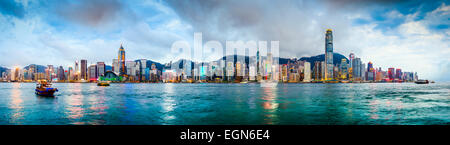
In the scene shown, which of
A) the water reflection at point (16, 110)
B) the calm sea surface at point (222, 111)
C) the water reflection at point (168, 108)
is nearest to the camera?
the calm sea surface at point (222, 111)

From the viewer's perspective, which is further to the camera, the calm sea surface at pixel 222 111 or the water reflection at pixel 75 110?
the water reflection at pixel 75 110

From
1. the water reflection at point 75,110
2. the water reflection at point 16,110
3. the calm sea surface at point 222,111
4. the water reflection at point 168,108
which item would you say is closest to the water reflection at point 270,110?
the calm sea surface at point 222,111

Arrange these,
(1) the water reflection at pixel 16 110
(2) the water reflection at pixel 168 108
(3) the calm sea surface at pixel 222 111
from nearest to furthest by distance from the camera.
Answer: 1. (3) the calm sea surface at pixel 222 111
2. (1) the water reflection at pixel 16 110
3. (2) the water reflection at pixel 168 108

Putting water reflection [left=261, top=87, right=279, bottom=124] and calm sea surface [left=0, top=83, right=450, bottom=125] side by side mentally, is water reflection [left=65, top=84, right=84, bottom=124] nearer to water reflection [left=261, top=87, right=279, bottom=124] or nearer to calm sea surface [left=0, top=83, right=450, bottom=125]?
calm sea surface [left=0, top=83, right=450, bottom=125]

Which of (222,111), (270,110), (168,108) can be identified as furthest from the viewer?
(168,108)

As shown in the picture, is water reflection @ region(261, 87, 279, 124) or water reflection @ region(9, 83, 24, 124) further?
water reflection @ region(9, 83, 24, 124)

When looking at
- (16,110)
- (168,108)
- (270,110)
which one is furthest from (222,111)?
→ (16,110)

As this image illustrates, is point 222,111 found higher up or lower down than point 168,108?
higher up

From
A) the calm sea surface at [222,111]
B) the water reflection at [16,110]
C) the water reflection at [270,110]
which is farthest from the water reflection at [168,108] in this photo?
the water reflection at [16,110]

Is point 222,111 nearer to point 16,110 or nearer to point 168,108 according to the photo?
point 168,108

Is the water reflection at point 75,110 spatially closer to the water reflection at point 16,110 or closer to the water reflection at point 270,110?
the water reflection at point 16,110

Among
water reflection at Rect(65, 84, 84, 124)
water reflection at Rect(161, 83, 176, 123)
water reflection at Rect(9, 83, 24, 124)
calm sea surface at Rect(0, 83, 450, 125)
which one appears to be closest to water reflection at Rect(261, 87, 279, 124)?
calm sea surface at Rect(0, 83, 450, 125)
